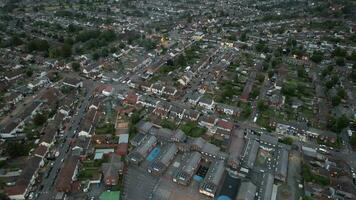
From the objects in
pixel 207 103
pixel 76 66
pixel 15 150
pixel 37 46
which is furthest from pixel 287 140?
pixel 37 46

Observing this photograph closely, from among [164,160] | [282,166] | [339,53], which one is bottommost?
[164,160]

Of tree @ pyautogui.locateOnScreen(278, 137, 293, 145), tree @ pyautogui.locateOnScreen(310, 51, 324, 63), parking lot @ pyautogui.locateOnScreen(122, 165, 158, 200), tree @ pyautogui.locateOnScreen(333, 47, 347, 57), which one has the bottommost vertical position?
parking lot @ pyautogui.locateOnScreen(122, 165, 158, 200)

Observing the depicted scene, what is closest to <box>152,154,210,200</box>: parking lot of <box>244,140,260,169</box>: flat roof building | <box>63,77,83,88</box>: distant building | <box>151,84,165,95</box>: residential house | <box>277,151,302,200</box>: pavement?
<box>244,140,260,169</box>: flat roof building

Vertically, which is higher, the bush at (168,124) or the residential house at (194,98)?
the residential house at (194,98)

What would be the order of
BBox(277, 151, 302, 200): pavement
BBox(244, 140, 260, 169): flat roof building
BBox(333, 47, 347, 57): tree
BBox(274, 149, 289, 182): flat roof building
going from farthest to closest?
1. BBox(333, 47, 347, 57): tree
2. BBox(244, 140, 260, 169): flat roof building
3. BBox(274, 149, 289, 182): flat roof building
4. BBox(277, 151, 302, 200): pavement

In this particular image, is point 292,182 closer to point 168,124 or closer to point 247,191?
point 247,191

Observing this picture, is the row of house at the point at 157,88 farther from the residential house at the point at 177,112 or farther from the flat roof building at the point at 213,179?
the flat roof building at the point at 213,179

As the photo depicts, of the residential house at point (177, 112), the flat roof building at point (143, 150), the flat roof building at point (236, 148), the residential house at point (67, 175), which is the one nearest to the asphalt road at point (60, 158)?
the residential house at point (67, 175)

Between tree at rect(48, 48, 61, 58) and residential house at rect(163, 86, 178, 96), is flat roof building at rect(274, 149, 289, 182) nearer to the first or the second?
residential house at rect(163, 86, 178, 96)
